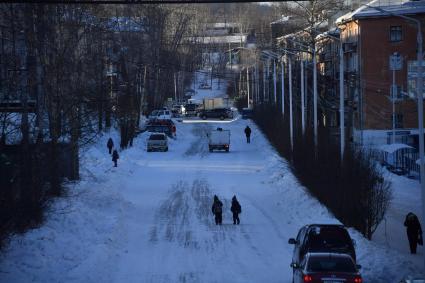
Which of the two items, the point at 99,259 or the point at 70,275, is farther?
the point at 99,259

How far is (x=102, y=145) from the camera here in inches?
2367

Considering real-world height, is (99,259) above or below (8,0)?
below

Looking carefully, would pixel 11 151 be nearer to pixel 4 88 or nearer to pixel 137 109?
pixel 4 88

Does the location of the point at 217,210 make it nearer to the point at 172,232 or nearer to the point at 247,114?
the point at 172,232

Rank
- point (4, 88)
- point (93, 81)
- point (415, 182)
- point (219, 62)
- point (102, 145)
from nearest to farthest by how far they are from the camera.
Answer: point (4, 88)
point (415, 182)
point (93, 81)
point (102, 145)
point (219, 62)

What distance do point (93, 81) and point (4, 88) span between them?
2506cm

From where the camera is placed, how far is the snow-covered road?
20.7 m

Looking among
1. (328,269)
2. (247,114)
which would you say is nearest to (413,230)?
(328,269)

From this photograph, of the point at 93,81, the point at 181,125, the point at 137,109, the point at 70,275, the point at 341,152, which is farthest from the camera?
the point at 181,125

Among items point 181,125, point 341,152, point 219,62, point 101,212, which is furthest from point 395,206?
point 219,62

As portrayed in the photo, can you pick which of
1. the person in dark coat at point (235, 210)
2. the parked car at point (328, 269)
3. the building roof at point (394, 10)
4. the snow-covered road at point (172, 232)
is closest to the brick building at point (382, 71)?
the building roof at point (394, 10)

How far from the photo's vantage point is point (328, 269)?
51.5 feet

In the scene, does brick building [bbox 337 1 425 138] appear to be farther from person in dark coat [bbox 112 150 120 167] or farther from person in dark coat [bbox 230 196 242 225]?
person in dark coat [bbox 230 196 242 225]

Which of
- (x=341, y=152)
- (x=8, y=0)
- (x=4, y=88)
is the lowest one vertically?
(x=341, y=152)
